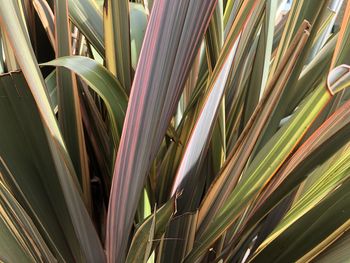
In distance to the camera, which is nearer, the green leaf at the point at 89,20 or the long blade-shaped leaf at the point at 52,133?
the long blade-shaped leaf at the point at 52,133

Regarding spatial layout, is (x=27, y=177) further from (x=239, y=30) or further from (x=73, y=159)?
(x=239, y=30)

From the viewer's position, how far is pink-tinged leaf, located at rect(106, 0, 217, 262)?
0.96 feet

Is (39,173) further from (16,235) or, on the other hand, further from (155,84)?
(155,84)

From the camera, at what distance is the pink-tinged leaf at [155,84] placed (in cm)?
29

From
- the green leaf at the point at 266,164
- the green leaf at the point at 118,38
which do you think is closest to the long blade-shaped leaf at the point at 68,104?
the green leaf at the point at 118,38

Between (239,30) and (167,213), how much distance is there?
157 mm

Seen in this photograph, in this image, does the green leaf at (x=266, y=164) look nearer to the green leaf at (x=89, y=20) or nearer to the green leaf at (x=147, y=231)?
the green leaf at (x=147, y=231)

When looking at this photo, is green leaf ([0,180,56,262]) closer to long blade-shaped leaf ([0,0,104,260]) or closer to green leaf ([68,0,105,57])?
long blade-shaped leaf ([0,0,104,260])

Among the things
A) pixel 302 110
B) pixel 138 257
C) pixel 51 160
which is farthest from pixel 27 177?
pixel 302 110

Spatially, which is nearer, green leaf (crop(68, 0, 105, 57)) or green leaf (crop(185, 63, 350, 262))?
green leaf (crop(185, 63, 350, 262))

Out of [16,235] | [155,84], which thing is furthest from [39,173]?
[155,84]

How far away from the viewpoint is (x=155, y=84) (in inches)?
12.2

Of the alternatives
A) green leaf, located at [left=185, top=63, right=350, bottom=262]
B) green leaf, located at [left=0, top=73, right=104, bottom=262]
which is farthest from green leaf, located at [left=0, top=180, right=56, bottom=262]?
green leaf, located at [left=185, top=63, right=350, bottom=262]

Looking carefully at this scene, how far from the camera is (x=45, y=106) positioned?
35 centimetres
